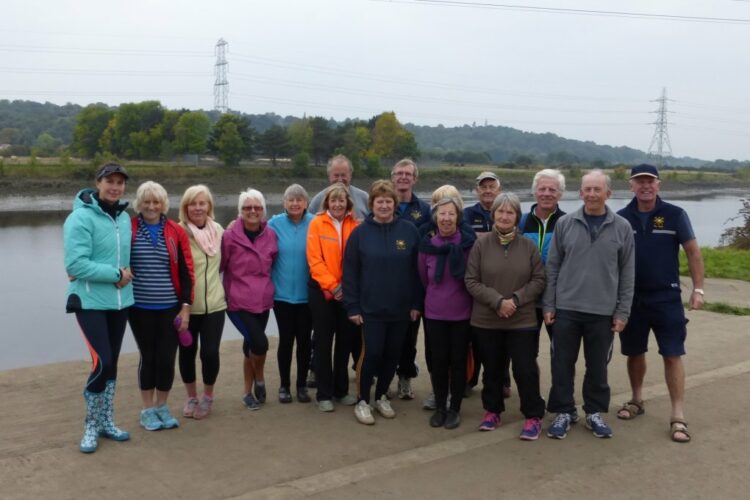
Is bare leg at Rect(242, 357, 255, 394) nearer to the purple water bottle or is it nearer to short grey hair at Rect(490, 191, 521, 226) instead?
the purple water bottle

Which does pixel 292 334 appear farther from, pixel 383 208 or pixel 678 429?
pixel 678 429

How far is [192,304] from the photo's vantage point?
15.8 ft

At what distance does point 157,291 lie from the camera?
4562mm

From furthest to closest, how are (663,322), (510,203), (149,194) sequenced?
1. (663,322)
2. (510,203)
3. (149,194)

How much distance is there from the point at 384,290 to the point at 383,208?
0.56m

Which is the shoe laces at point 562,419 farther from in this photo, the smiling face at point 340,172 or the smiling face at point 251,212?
the smiling face at point 251,212

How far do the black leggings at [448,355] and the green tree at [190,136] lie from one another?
52.3m

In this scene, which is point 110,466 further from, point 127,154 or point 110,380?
point 127,154

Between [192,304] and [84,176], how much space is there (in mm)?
41677

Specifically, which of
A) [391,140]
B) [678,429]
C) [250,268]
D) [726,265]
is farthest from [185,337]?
[391,140]

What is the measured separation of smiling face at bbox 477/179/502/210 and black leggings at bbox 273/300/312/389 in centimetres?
158

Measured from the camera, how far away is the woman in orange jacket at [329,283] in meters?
5.09

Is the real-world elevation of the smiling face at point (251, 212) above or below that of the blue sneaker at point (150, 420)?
above

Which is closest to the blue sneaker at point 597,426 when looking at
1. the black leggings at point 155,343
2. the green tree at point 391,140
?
the black leggings at point 155,343
